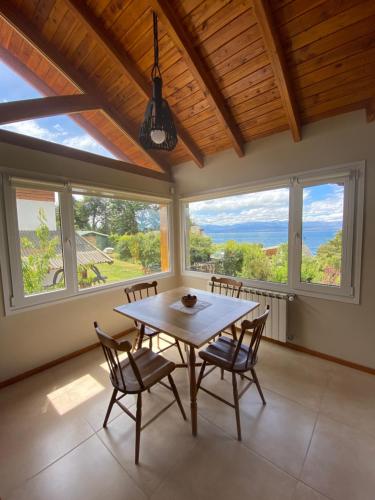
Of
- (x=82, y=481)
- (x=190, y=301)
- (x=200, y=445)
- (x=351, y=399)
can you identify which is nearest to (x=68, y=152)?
(x=190, y=301)

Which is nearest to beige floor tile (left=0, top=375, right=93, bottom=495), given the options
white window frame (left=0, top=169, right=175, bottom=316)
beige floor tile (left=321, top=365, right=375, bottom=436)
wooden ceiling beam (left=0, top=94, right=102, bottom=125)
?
white window frame (left=0, top=169, right=175, bottom=316)

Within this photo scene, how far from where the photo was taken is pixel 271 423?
1656 mm

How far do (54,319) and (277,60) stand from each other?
336 centimetres

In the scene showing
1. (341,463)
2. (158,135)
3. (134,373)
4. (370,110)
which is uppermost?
(370,110)

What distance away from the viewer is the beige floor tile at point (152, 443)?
1335 millimetres

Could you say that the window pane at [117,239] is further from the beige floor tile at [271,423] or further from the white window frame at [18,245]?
the beige floor tile at [271,423]

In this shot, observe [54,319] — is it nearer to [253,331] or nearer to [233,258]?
[253,331]

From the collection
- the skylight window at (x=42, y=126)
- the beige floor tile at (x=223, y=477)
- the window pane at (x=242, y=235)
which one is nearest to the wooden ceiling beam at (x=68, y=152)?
the skylight window at (x=42, y=126)

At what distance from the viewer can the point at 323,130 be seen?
2312 millimetres

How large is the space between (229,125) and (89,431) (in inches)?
129

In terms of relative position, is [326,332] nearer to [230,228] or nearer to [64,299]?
[230,228]

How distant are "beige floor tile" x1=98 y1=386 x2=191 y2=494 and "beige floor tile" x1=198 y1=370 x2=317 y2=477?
0.25 m

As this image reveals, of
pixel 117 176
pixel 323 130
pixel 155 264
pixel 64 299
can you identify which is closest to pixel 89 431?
pixel 64 299

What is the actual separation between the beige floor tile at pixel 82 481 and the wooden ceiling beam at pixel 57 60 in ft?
10.9
